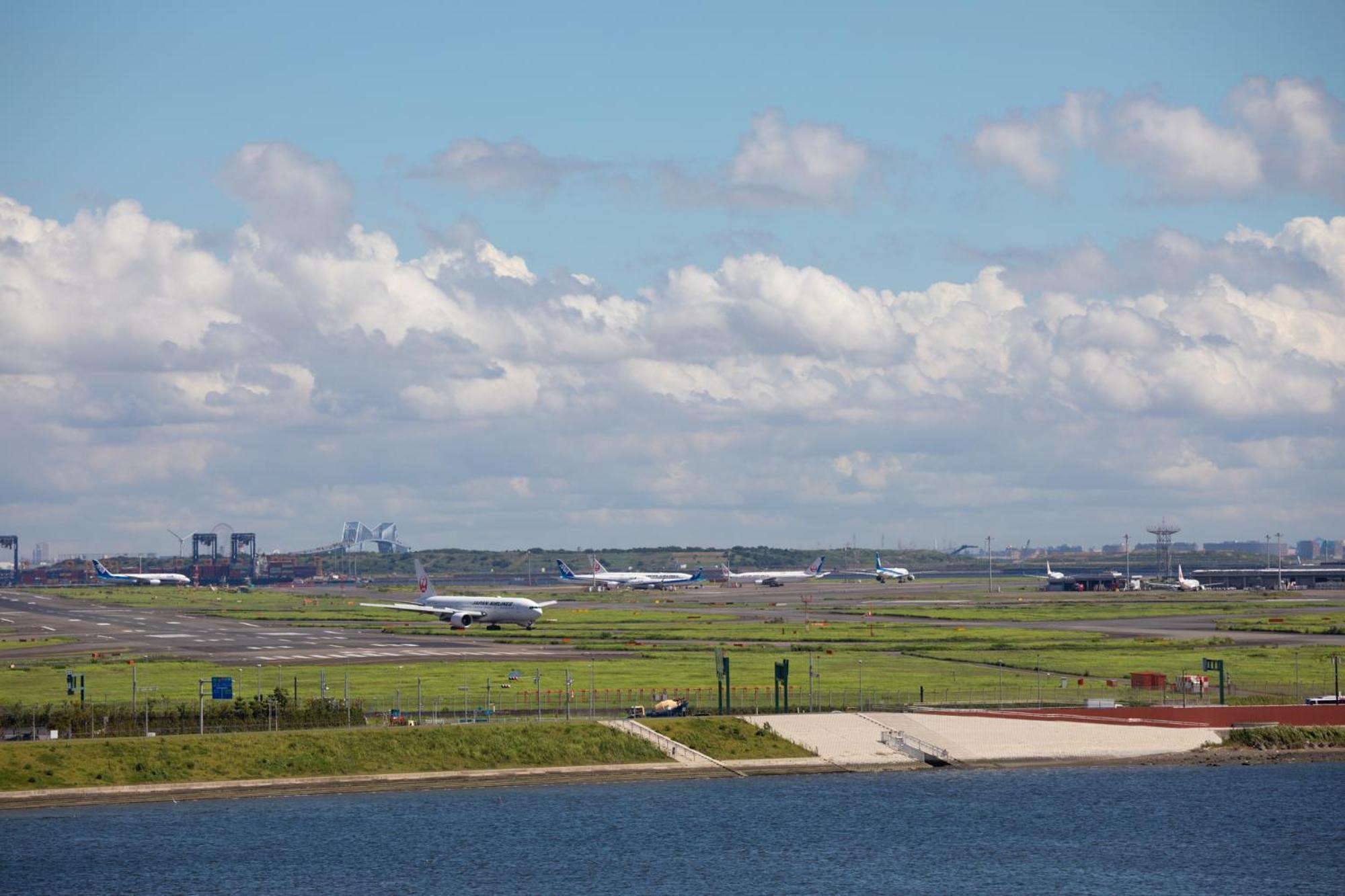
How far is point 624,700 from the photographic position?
394 ft

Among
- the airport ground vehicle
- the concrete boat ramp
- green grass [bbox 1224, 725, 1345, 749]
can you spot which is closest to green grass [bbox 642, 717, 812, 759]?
the concrete boat ramp

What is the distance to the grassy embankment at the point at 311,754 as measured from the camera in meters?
94.7

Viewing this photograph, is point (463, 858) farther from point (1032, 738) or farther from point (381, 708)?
point (1032, 738)

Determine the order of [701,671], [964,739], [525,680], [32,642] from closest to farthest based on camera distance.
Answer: [964,739] → [525,680] → [701,671] → [32,642]

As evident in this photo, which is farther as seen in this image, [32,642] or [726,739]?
[32,642]

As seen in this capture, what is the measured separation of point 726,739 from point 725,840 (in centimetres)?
2238

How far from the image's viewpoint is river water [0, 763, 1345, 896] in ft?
253

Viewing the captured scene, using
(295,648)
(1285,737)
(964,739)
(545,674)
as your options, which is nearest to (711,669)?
(545,674)

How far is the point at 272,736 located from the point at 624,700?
2905cm

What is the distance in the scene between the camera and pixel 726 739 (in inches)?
4279

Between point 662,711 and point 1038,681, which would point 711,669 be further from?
point 662,711

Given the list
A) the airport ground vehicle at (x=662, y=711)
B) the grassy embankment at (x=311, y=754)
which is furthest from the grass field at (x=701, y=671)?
the grassy embankment at (x=311, y=754)

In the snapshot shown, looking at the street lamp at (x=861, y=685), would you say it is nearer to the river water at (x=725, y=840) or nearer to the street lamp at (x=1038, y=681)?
the river water at (x=725, y=840)

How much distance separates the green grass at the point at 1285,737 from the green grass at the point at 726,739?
32.4 metres
